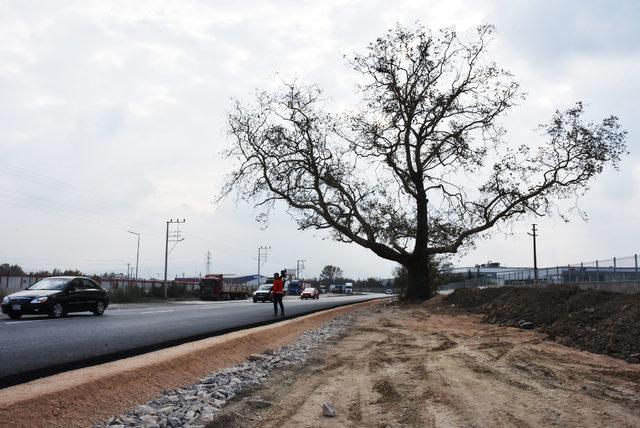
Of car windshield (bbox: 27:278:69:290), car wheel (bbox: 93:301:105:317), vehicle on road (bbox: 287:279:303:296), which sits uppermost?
car windshield (bbox: 27:278:69:290)

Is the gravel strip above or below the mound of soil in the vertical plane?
below

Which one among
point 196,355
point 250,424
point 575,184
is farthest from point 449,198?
point 250,424

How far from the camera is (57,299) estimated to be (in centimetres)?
1922

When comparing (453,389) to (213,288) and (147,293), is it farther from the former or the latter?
(213,288)

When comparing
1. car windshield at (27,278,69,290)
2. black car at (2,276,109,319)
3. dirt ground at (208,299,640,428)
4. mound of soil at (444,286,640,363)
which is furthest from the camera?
car windshield at (27,278,69,290)

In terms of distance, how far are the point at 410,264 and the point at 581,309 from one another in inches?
860

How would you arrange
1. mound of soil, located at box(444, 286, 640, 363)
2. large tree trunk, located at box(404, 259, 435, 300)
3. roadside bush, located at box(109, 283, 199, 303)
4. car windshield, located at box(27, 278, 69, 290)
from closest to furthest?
1. mound of soil, located at box(444, 286, 640, 363)
2. car windshield, located at box(27, 278, 69, 290)
3. large tree trunk, located at box(404, 259, 435, 300)
4. roadside bush, located at box(109, 283, 199, 303)

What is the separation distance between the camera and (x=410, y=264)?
3747 cm

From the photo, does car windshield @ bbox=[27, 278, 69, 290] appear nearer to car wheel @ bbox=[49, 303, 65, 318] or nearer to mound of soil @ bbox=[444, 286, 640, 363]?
car wheel @ bbox=[49, 303, 65, 318]

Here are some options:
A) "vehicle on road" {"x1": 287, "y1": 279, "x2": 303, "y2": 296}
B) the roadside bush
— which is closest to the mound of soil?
the roadside bush

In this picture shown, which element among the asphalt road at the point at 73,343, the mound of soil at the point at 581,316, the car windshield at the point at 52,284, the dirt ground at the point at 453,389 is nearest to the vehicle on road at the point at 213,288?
the car windshield at the point at 52,284

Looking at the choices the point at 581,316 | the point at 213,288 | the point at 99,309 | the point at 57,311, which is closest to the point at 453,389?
the point at 581,316

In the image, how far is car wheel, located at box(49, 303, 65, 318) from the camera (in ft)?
62.0

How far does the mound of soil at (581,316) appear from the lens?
11.6 metres
